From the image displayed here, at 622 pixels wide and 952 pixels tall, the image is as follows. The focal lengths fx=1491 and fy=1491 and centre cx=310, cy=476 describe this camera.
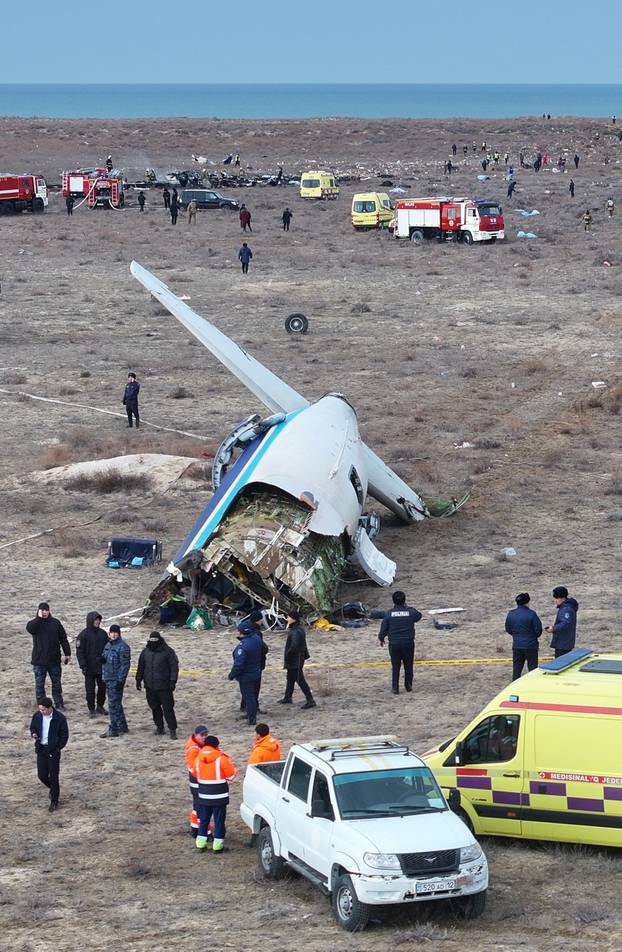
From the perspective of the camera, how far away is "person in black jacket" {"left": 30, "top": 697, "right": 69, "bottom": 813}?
16188mm

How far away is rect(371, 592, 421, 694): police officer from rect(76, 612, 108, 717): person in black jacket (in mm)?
3695

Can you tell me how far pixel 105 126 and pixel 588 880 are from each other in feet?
496

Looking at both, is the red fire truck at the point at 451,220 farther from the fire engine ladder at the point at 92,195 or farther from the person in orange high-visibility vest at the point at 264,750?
the person in orange high-visibility vest at the point at 264,750

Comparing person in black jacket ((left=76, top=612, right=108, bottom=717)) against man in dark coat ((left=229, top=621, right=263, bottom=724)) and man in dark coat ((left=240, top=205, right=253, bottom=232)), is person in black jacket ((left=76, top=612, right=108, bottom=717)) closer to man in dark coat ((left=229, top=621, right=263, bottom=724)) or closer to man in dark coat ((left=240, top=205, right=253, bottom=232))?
man in dark coat ((left=229, top=621, right=263, bottom=724))

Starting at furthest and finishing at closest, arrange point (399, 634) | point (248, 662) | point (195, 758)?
1. point (399, 634)
2. point (248, 662)
3. point (195, 758)

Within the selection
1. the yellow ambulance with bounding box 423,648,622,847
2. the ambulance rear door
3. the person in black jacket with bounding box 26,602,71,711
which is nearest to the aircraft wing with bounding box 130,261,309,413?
the person in black jacket with bounding box 26,602,71,711

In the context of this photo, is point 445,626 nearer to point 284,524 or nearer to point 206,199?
point 284,524

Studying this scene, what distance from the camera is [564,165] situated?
111062 millimetres

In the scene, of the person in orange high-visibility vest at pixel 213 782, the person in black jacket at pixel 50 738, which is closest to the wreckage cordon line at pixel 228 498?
the person in black jacket at pixel 50 738

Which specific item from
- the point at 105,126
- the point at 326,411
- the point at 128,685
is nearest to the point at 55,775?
the point at 128,685

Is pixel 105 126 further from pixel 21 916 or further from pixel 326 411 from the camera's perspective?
pixel 21 916

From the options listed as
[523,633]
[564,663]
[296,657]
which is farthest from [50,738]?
[523,633]

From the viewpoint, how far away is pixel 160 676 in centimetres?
1839

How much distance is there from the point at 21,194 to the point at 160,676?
223 ft
